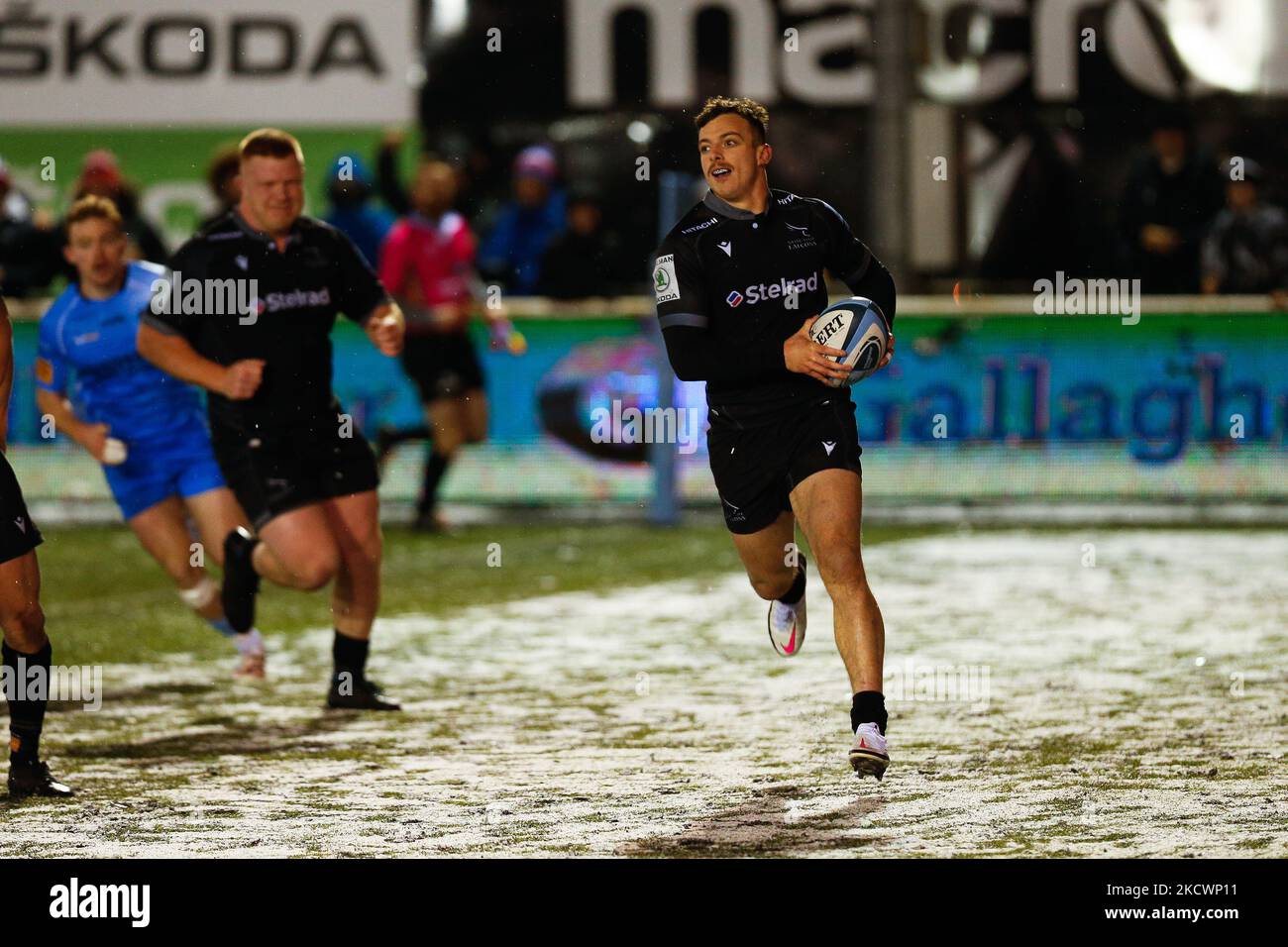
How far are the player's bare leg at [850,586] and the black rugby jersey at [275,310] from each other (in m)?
2.22

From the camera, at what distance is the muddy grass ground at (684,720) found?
21.5 feet

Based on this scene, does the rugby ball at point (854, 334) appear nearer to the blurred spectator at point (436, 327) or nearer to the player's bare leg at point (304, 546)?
the player's bare leg at point (304, 546)

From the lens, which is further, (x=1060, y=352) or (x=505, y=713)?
(x=1060, y=352)

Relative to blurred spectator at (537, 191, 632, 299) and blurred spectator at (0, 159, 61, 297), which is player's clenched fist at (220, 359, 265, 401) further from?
blurred spectator at (0, 159, 61, 297)

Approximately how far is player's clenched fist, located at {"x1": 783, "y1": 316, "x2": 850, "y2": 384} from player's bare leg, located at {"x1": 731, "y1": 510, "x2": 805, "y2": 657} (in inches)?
31.3

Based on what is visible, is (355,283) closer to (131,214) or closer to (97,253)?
(97,253)

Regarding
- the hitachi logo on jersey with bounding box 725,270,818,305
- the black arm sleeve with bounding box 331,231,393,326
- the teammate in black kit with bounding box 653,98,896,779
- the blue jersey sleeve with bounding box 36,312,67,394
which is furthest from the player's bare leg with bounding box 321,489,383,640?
the hitachi logo on jersey with bounding box 725,270,818,305

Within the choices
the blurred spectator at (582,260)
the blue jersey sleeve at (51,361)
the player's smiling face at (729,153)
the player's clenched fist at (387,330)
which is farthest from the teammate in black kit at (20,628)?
the blurred spectator at (582,260)

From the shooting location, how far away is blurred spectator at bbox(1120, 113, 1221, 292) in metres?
16.3

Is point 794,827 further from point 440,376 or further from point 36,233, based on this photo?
point 36,233

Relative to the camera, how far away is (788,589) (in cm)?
847

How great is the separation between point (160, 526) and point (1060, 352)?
789 cm
